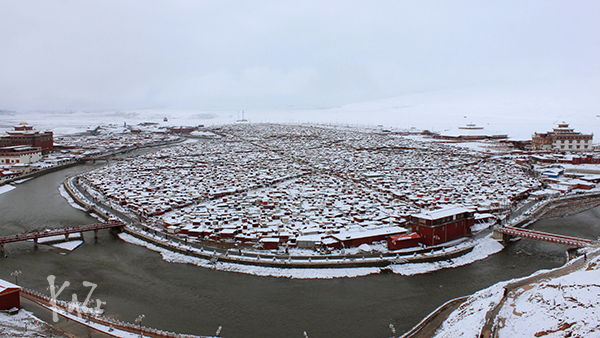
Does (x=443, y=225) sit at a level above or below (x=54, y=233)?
above

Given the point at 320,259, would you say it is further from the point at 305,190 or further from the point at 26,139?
the point at 26,139

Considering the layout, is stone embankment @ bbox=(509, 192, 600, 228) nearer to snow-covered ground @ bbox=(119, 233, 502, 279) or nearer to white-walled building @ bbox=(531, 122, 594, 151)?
snow-covered ground @ bbox=(119, 233, 502, 279)

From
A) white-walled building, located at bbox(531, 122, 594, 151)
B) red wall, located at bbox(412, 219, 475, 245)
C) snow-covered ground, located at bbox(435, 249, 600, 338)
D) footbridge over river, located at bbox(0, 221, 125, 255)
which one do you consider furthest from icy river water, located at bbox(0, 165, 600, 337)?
white-walled building, located at bbox(531, 122, 594, 151)

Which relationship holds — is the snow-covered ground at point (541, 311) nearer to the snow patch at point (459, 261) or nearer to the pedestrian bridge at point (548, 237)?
the snow patch at point (459, 261)

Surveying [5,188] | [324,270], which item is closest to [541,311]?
[324,270]

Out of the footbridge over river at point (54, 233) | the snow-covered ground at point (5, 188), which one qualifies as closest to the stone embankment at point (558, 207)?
the footbridge over river at point (54, 233)

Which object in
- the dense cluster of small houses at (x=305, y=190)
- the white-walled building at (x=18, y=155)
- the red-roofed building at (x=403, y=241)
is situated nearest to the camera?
the red-roofed building at (x=403, y=241)
